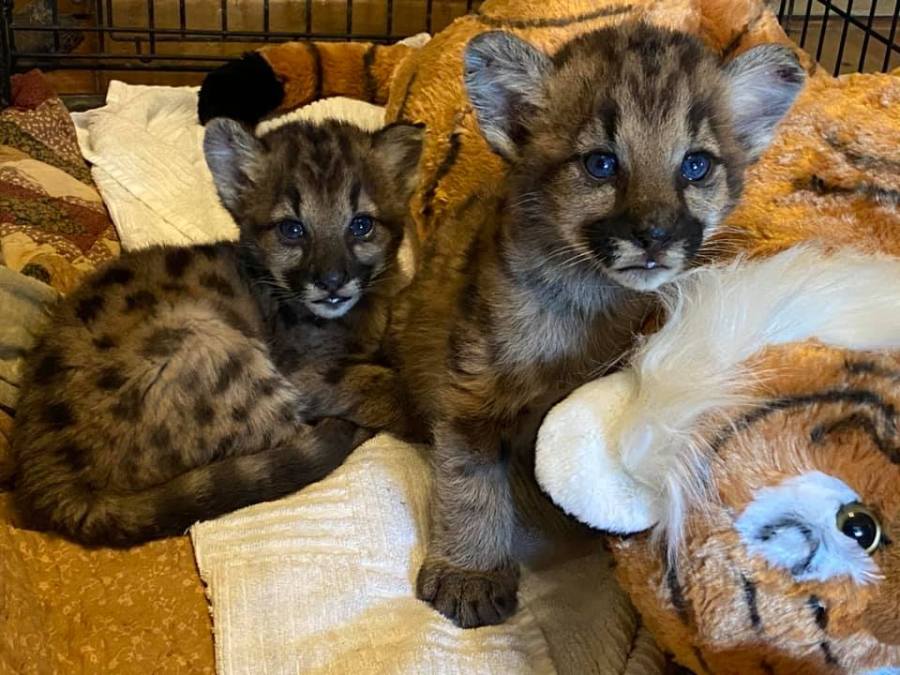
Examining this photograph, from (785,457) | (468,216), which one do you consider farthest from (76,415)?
(785,457)

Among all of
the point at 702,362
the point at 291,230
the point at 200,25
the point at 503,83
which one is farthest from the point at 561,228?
the point at 200,25

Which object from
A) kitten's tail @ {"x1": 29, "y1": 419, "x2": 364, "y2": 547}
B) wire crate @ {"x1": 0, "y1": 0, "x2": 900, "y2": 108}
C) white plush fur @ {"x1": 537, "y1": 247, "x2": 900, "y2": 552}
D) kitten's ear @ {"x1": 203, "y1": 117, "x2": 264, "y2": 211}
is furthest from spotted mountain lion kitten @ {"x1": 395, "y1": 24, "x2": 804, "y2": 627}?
wire crate @ {"x1": 0, "y1": 0, "x2": 900, "y2": 108}

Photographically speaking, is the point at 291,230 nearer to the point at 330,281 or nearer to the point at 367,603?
the point at 330,281

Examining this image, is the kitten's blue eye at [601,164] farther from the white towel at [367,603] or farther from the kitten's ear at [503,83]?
the white towel at [367,603]

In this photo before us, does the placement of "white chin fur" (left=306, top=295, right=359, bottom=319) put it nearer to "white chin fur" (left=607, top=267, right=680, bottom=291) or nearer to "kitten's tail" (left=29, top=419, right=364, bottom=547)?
"kitten's tail" (left=29, top=419, right=364, bottom=547)

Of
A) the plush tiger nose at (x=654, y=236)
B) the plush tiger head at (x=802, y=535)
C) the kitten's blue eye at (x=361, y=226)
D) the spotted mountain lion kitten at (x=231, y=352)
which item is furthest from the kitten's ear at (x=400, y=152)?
the plush tiger head at (x=802, y=535)

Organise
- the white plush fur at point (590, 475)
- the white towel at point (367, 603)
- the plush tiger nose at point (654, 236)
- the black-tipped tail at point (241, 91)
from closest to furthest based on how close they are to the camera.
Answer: the white plush fur at point (590, 475)
the plush tiger nose at point (654, 236)
the white towel at point (367, 603)
the black-tipped tail at point (241, 91)

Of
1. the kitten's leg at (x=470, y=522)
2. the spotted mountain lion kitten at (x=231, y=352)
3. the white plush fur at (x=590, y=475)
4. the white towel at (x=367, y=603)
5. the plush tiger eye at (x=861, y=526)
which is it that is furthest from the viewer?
the spotted mountain lion kitten at (x=231, y=352)

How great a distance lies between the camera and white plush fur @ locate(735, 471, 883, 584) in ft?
3.18

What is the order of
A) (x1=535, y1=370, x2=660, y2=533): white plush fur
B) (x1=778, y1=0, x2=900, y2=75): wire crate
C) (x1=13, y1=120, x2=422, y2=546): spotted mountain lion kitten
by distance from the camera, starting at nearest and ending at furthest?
(x1=535, y1=370, x2=660, y2=533): white plush fur
(x1=13, y1=120, x2=422, y2=546): spotted mountain lion kitten
(x1=778, y1=0, x2=900, y2=75): wire crate

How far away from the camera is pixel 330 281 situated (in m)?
1.82

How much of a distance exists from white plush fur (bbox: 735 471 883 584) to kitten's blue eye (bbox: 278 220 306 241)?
1114mm

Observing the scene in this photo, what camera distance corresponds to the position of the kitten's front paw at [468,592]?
146 cm

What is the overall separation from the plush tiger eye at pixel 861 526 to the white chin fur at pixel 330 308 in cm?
107
